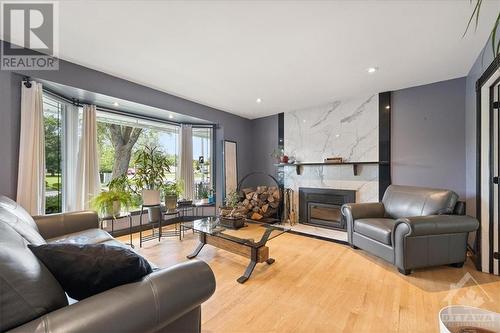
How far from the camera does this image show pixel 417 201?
9.48 feet

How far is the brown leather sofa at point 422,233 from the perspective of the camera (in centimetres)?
231

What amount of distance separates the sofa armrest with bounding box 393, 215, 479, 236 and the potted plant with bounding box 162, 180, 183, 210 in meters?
3.17

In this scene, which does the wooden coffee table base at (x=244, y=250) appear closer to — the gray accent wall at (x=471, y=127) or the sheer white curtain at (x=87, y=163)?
the sheer white curtain at (x=87, y=163)

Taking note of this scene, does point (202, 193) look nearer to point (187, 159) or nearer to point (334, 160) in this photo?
point (187, 159)

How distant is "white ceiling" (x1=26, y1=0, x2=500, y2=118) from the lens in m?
1.79

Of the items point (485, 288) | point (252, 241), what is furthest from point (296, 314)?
point (485, 288)

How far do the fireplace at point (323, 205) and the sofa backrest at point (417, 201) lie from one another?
79 cm

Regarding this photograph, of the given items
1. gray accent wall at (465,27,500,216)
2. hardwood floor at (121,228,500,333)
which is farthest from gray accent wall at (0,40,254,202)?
gray accent wall at (465,27,500,216)

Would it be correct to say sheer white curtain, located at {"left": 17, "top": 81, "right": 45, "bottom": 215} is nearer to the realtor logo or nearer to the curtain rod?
the realtor logo

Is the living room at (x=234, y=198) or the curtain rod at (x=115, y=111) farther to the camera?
the curtain rod at (x=115, y=111)

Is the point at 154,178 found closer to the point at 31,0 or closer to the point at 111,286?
the point at 31,0

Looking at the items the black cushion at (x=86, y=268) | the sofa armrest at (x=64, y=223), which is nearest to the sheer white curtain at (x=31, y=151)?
the sofa armrest at (x=64, y=223)

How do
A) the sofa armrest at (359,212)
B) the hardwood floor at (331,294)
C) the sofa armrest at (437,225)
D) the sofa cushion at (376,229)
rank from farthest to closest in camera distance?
1. the sofa armrest at (359,212)
2. the sofa cushion at (376,229)
3. the sofa armrest at (437,225)
4. the hardwood floor at (331,294)

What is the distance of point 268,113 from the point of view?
5.11 meters
